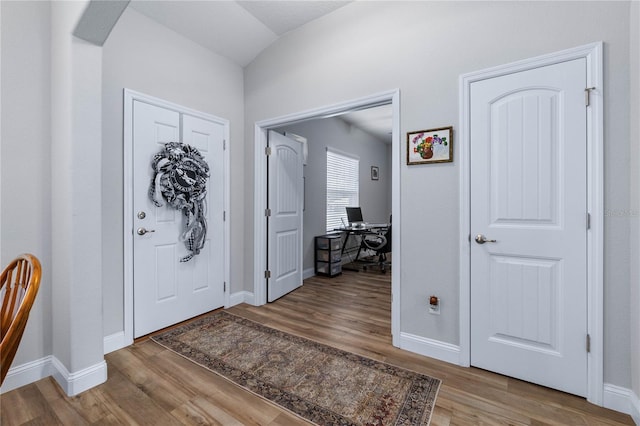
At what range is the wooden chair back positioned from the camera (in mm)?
905

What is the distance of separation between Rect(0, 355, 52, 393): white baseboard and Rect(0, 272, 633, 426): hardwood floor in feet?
0.16

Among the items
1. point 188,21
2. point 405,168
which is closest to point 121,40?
point 188,21

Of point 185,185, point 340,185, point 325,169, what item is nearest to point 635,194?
point 185,185

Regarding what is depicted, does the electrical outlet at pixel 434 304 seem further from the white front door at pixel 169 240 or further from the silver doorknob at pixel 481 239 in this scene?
the white front door at pixel 169 240

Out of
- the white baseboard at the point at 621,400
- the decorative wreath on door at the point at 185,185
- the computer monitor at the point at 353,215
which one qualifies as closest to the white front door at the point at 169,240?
the decorative wreath on door at the point at 185,185

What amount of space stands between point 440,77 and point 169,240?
273 cm

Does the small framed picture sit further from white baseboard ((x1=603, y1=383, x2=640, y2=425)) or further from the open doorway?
white baseboard ((x1=603, y1=383, x2=640, y2=425))

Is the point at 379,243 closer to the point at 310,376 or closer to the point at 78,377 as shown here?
the point at 310,376

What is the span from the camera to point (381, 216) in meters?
7.65

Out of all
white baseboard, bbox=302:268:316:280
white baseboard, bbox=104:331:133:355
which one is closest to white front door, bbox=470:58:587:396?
white baseboard, bbox=104:331:133:355

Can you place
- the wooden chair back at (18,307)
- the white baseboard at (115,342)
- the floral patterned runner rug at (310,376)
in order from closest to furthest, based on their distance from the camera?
the wooden chair back at (18,307), the floral patterned runner rug at (310,376), the white baseboard at (115,342)

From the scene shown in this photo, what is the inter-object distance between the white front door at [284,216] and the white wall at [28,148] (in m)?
1.96

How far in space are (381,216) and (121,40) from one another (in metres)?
6.29

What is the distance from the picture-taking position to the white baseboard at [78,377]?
1.85 m
